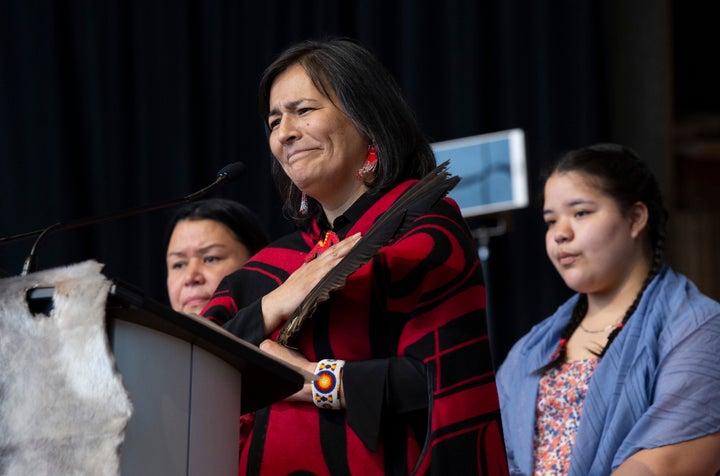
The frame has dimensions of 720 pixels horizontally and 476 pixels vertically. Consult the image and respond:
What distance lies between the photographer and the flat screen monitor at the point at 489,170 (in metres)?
4.12

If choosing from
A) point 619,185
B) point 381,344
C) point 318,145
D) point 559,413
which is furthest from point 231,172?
point 619,185

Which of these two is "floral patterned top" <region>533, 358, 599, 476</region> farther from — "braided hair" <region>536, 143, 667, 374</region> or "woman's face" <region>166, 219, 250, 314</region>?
"woman's face" <region>166, 219, 250, 314</region>

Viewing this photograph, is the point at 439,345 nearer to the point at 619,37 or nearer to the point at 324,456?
the point at 324,456

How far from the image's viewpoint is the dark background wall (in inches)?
151

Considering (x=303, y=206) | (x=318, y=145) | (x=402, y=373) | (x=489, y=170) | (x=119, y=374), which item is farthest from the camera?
(x=489, y=170)

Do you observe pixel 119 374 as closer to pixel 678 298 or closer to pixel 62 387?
pixel 62 387

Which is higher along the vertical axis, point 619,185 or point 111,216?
point 619,185

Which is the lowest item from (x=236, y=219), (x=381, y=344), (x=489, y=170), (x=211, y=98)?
(x=381, y=344)

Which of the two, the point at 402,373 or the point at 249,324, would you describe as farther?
the point at 249,324

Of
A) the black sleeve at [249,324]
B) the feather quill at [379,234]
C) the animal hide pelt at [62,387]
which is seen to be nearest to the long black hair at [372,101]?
the feather quill at [379,234]

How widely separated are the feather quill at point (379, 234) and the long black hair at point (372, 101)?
156 mm

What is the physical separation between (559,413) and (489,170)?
1.86m

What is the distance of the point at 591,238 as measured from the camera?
250 cm

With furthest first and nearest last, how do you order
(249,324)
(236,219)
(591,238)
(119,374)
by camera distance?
1. (236,219)
2. (591,238)
3. (249,324)
4. (119,374)
